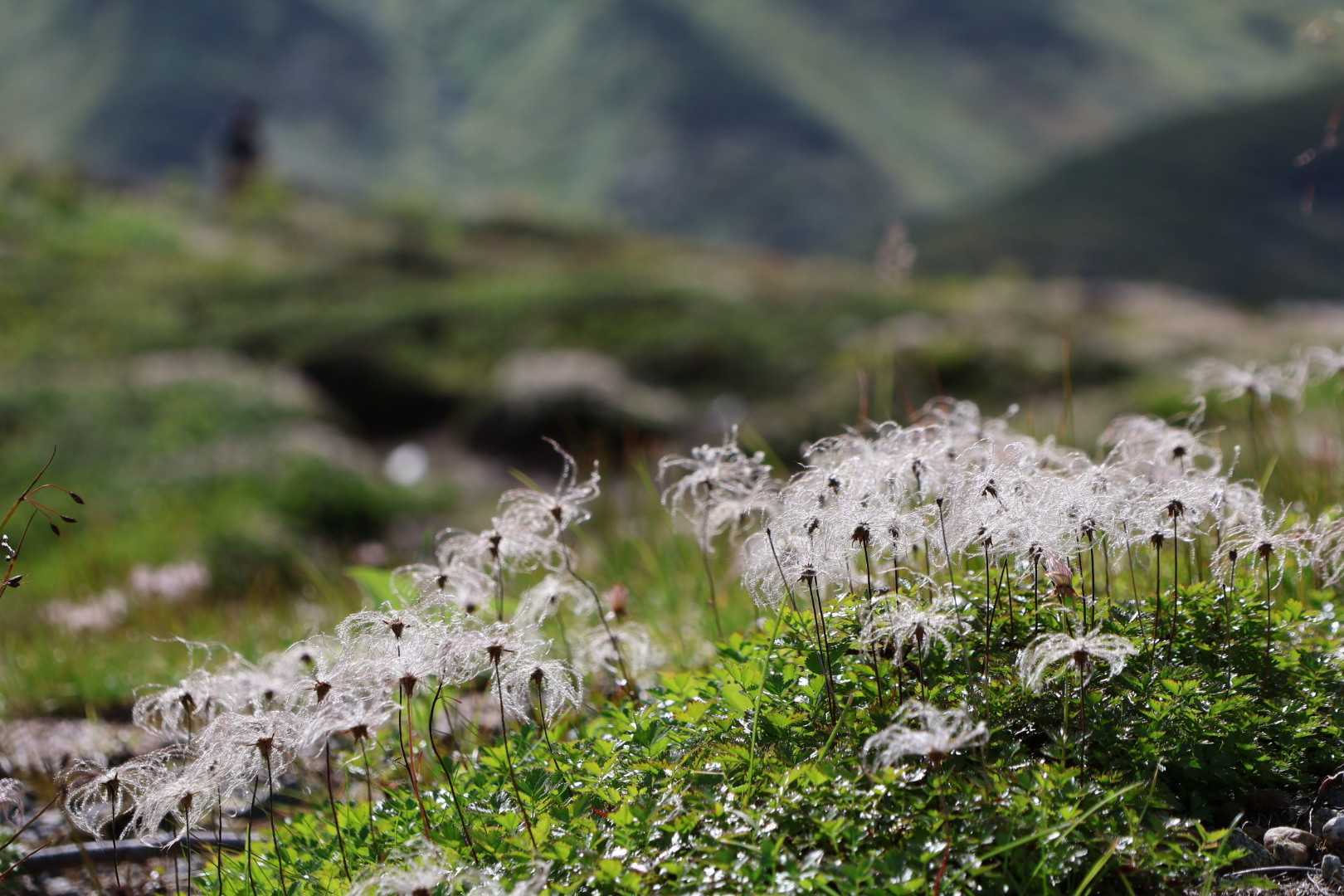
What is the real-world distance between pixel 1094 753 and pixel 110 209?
3068 centimetres

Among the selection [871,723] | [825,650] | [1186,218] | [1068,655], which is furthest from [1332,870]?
[1186,218]

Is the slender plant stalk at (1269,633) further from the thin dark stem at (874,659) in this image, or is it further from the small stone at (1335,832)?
the thin dark stem at (874,659)

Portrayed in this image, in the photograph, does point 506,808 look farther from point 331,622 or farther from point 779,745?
point 331,622

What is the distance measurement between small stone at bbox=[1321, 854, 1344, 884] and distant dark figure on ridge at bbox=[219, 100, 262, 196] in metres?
35.2

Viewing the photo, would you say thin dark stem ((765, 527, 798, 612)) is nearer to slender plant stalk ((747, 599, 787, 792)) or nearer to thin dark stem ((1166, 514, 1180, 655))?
slender plant stalk ((747, 599, 787, 792))

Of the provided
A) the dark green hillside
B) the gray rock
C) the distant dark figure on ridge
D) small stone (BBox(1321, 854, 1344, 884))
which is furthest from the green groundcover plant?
the dark green hillside

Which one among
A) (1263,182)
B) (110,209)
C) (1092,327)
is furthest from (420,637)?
(1263,182)

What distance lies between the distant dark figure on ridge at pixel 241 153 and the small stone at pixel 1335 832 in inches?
1382

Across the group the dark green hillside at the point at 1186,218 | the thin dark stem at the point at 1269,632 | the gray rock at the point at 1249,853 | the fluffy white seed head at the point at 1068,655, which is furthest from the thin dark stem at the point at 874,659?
the dark green hillside at the point at 1186,218

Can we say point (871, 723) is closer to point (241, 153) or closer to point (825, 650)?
point (825, 650)

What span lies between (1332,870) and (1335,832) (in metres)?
0.15

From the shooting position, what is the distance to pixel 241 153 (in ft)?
114

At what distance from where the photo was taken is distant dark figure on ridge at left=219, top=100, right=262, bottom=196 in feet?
111

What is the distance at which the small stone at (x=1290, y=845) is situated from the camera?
2930 mm
